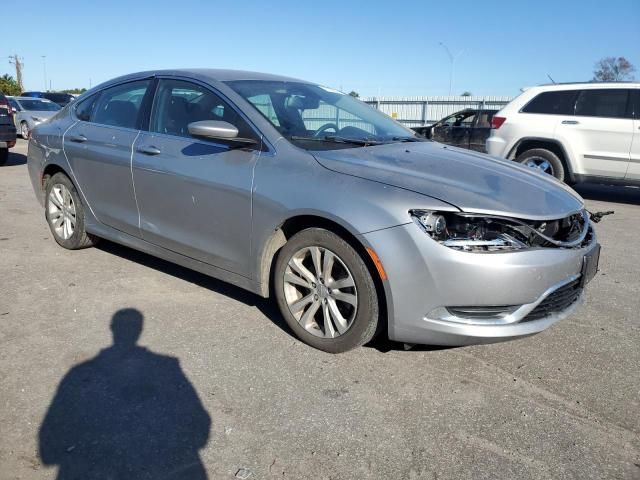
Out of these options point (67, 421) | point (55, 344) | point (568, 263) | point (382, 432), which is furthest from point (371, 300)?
point (55, 344)

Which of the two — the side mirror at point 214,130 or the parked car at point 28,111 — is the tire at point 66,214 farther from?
the parked car at point 28,111

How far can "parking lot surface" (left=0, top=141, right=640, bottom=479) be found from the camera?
7.63 feet

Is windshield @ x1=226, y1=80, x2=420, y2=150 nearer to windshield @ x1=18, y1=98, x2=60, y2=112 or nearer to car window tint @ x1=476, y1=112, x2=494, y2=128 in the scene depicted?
car window tint @ x1=476, y1=112, x2=494, y2=128

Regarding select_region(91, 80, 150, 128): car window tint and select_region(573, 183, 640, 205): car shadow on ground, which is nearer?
select_region(91, 80, 150, 128): car window tint

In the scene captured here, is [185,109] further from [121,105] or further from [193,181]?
[121,105]

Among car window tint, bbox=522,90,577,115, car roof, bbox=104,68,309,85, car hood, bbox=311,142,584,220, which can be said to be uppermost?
car roof, bbox=104,68,309,85

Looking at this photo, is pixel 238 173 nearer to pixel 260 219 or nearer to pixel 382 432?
pixel 260 219

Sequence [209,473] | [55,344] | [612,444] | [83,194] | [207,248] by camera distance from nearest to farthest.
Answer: [209,473], [612,444], [55,344], [207,248], [83,194]

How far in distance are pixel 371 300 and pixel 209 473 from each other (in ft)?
3.97

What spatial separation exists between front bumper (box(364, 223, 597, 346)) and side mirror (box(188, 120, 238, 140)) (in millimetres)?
1143

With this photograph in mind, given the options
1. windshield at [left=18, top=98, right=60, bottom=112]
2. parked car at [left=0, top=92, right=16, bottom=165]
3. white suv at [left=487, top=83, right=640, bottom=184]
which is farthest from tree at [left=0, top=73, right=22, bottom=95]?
white suv at [left=487, top=83, right=640, bottom=184]

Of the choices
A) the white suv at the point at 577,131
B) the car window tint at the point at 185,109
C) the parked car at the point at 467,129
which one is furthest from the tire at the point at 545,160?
the car window tint at the point at 185,109

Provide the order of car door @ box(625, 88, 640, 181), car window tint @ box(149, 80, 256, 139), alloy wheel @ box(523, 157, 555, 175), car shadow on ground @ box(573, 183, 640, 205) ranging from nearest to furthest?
car window tint @ box(149, 80, 256, 139) → car door @ box(625, 88, 640, 181) → alloy wheel @ box(523, 157, 555, 175) → car shadow on ground @ box(573, 183, 640, 205)

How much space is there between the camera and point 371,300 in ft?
9.77
